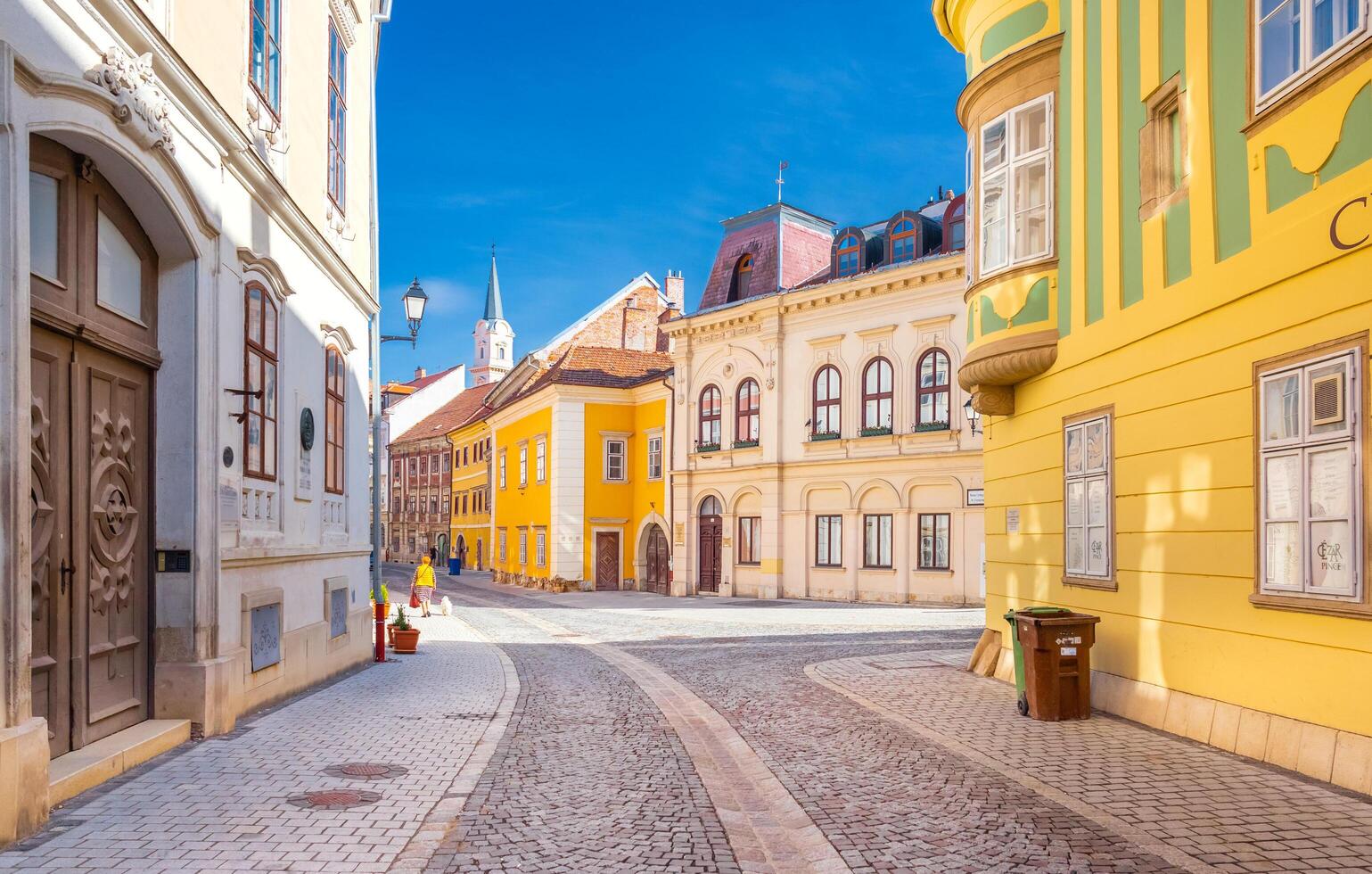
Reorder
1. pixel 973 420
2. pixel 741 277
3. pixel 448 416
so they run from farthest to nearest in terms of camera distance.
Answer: pixel 448 416
pixel 741 277
pixel 973 420

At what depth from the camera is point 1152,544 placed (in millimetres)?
9797

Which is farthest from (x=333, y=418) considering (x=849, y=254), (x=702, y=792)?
(x=849, y=254)

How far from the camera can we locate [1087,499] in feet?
36.9

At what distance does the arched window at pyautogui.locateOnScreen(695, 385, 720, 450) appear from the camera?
114 feet

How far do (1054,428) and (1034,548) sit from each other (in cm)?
153

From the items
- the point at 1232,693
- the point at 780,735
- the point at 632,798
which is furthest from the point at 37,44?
the point at 1232,693

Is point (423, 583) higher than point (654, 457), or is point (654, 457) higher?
point (654, 457)

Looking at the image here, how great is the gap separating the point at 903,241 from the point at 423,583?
54.1 feet

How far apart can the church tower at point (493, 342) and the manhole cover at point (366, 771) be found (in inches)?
3539

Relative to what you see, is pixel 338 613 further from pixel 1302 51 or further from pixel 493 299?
pixel 493 299

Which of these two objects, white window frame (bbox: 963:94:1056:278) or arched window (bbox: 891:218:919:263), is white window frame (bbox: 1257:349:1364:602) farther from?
arched window (bbox: 891:218:919:263)

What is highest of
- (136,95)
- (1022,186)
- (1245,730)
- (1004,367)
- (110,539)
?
(1022,186)

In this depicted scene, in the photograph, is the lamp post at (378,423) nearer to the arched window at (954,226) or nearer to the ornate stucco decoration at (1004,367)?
the ornate stucco decoration at (1004,367)

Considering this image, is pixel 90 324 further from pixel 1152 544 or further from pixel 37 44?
pixel 1152 544
